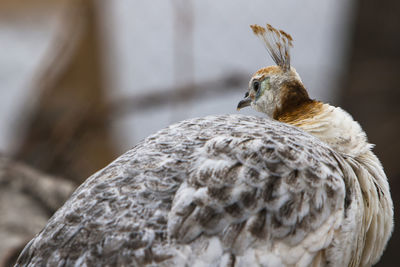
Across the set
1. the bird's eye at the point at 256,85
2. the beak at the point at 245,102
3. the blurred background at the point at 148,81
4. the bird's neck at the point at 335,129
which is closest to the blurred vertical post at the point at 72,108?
the blurred background at the point at 148,81

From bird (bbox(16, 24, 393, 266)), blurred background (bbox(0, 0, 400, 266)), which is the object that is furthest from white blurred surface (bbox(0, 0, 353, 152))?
bird (bbox(16, 24, 393, 266))

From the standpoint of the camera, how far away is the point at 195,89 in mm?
4473

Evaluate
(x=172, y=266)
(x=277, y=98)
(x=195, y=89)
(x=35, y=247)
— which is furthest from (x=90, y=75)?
(x=172, y=266)

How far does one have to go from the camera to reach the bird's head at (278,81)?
236 centimetres

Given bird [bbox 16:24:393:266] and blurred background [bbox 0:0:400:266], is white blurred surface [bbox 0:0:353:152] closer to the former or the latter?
blurred background [bbox 0:0:400:266]

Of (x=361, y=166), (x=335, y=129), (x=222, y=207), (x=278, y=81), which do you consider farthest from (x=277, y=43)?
(x=222, y=207)

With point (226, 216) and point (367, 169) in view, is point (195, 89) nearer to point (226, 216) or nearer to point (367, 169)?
point (367, 169)

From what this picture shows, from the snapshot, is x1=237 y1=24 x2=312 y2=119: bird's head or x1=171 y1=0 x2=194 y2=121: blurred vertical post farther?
x1=171 y1=0 x2=194 y2=121: blurred vertical post

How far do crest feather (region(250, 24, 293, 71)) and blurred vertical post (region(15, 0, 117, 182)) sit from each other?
2033 mm

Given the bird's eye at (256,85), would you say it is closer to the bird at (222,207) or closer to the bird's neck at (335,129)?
the bird's neck at (335,129)

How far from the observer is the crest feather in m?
2.36

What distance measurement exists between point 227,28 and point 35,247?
11.5 ft

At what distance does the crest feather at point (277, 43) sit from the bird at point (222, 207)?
0.46 m

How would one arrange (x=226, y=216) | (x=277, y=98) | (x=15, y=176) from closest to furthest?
1. (x=226, y=216)
2. (x=277, y=98)
3. (x=15, y=176)
